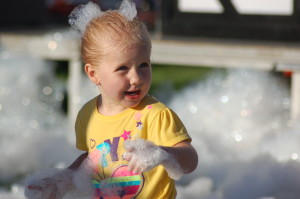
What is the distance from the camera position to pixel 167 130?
2.49 metres

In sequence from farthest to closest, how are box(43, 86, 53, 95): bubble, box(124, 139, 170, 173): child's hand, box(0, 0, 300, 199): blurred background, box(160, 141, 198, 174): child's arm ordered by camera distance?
1. box(43, 86, 53, 95): bubble
2. box(0, 0, 300, 199): blurred background
3. box(160, 141, 198, 174): child's arm
4. box(124, 139, 170, 173): child's hand

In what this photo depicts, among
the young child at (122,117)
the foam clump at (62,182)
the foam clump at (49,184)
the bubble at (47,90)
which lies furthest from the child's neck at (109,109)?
the bubble at (47,90)

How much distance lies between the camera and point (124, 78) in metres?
2.53

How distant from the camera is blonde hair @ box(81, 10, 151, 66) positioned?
8.21 ft

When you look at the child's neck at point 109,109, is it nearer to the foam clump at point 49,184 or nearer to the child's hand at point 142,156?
the foam clump at point 49,184

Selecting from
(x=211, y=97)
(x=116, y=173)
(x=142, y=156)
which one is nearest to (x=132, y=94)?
(x=116, y=173)

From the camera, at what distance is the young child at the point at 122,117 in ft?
8.20

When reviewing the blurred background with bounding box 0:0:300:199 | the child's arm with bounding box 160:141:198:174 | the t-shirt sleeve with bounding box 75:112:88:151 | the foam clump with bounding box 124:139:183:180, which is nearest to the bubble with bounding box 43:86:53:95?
the blurred background with bounding box 0:0:300:199

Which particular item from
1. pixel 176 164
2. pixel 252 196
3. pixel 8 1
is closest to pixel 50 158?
pixel 252 196

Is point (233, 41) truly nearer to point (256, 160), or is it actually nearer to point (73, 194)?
point (256, 160)

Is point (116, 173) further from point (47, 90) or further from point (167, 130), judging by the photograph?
point (47, 90)

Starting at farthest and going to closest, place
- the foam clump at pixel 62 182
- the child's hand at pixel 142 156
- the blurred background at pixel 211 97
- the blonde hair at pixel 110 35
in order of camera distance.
A: the blurred background at pixel 211 97, the foam clump at pixel 62 182, the blonde hair at pixel 110 35, the child's hand at pixel 142 156

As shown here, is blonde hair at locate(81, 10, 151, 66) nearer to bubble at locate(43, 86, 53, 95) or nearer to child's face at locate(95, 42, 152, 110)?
child's face at locate(95, 42, 152, 110)

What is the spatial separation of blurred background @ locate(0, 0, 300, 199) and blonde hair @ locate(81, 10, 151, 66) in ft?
4.54
